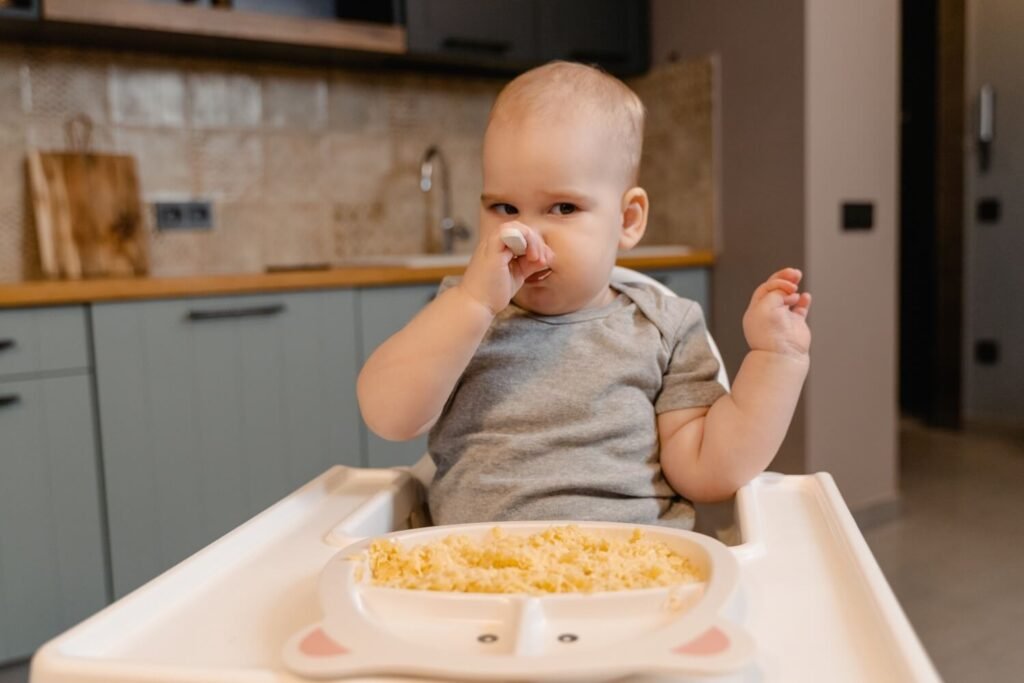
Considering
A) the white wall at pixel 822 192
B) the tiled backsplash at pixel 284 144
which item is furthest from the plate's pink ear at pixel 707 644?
the tiled backsplash at pixel 284 144

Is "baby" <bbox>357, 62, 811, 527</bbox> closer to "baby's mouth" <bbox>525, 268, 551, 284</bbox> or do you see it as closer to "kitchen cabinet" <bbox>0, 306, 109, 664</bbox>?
"baby's mouth" <bbox>525, 268, 551, 284</bbox>

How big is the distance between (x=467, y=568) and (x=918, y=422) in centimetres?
439

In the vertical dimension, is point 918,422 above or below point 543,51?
below

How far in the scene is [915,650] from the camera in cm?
53

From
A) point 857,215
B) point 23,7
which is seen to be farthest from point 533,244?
point 857,215

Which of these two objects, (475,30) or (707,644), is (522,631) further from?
(475,30)

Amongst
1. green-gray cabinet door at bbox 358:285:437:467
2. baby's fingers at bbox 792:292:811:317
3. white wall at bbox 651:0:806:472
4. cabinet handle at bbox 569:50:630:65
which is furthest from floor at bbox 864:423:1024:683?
cabinet handle at bbox 569:50:630:65

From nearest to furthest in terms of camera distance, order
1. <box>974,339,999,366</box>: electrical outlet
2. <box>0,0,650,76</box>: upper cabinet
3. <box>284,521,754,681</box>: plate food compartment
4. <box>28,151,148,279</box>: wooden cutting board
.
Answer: <box>284,521,754,681</box>: plate food compartment → <box>0,0,650,76</box>: upper cabinet → <box>28,151,148,279</box>: wooden cutting board → <box>974,339,999,366</box>: electrical outlet

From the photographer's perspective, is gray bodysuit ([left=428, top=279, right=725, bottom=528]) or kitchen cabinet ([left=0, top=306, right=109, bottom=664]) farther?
kitchen cabinet ([left=0, top=306, right=109, bottom=664])

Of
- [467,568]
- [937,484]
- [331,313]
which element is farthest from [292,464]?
[937,484]

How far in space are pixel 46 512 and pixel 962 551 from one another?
2532 millimetres

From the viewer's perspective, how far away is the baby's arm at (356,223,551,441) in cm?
86

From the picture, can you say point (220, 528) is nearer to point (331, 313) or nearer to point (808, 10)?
point (331, 313)

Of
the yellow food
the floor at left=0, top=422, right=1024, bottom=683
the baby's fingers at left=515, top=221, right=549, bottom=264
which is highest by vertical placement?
the baby's fingers at left=515, top=221, right=549, bottom=264
